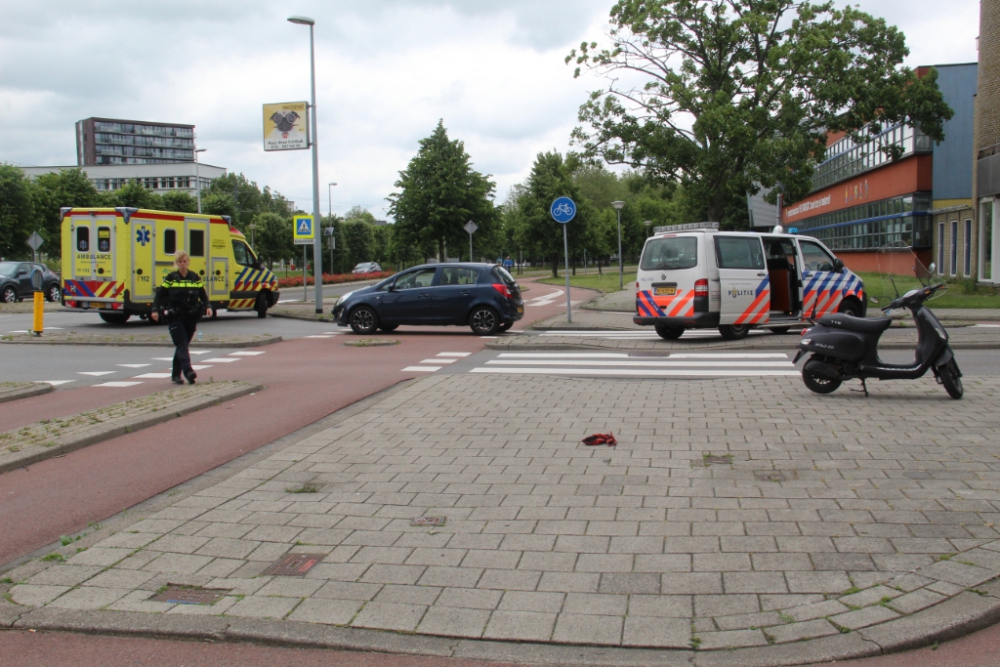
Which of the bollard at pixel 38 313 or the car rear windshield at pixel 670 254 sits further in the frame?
A: the bollard at pixel 38 313

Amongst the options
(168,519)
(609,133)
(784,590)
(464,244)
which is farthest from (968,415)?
(464,244)

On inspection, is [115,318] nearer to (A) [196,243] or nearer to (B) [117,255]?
(B) [117,255]

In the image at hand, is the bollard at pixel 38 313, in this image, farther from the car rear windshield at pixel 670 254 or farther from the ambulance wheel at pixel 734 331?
the ambulance wheel at pixel 734 331

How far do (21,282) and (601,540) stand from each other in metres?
35.2

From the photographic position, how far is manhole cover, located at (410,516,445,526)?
492cm

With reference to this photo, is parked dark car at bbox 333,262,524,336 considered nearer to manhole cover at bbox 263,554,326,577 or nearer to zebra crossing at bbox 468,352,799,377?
zebra crossing at bbox 468,352,799,377

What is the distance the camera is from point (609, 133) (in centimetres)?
2586

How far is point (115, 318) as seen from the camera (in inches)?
896

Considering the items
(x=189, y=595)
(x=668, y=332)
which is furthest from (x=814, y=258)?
(x=189, y=595)

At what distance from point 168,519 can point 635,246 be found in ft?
311

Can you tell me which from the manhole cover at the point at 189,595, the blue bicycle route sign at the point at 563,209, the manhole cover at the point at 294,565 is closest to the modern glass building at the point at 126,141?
the blue bicycle route sign at the point at 563,209

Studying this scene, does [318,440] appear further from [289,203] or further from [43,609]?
[289,203]

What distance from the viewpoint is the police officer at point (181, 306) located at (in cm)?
1090

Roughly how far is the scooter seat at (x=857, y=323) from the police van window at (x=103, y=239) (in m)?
17.7
